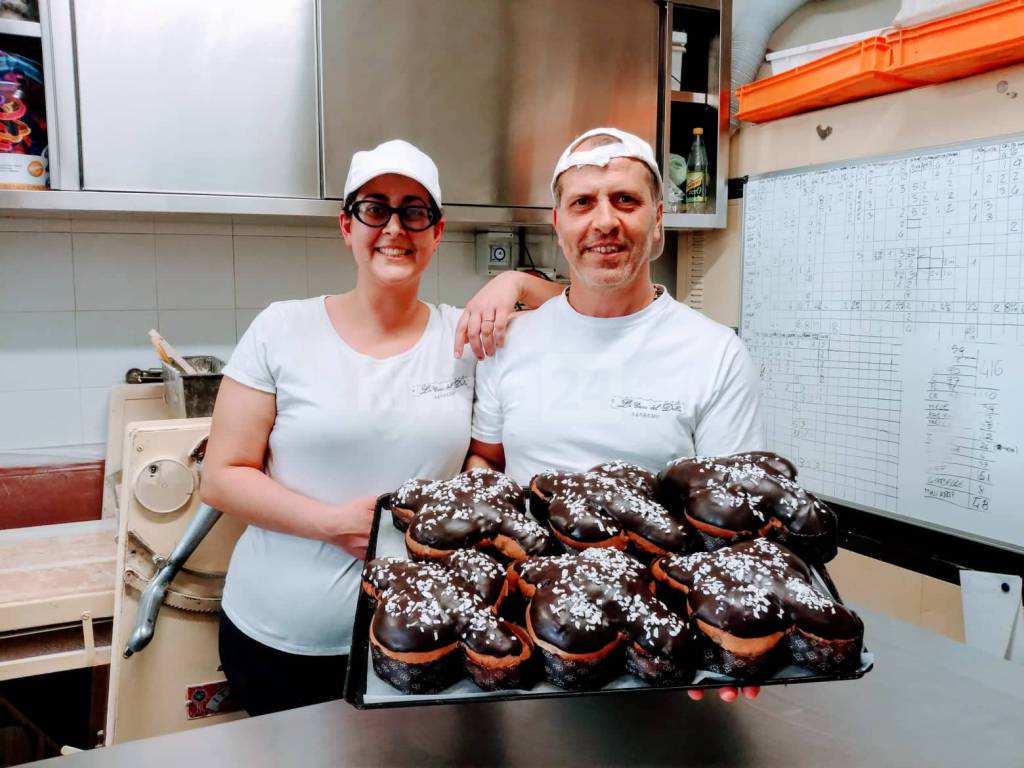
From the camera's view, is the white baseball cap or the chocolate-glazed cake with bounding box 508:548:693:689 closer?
the chocolate-glazed cake with bounding box 508:548:693:689

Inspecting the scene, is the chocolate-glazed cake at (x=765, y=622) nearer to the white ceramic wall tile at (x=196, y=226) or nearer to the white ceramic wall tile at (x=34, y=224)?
the white ceramic wall tile at (x=196, y=226)

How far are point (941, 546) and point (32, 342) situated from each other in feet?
8.14

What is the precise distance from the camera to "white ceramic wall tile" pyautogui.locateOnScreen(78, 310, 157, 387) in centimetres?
217

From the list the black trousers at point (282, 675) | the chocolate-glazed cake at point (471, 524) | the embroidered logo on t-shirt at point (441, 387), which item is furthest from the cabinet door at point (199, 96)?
the chocolate-glazed cake at point (471, 524)

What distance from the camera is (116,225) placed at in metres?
2.16

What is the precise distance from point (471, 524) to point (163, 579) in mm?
996

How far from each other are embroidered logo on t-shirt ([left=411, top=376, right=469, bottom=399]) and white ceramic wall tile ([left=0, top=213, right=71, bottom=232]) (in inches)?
53.7

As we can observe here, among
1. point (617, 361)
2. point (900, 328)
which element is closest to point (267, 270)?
point (617, 361)

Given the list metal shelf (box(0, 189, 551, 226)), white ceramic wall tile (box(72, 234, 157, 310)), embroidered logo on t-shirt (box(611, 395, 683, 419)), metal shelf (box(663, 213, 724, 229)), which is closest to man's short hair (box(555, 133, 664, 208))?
embroidered logo on t-shirt (box(611, 395, 683, 419))

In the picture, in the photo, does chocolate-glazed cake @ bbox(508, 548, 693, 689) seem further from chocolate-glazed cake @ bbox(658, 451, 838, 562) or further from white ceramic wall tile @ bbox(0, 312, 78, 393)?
white ceramic wall tile @ bbox(0, 312, 78, 393)

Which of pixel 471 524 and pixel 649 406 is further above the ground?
pixel 649 406

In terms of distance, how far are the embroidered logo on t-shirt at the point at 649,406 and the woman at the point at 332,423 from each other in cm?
27

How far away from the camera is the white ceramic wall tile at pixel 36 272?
81.7 inches

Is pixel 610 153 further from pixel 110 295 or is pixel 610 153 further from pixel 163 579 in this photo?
pixel 110 295
